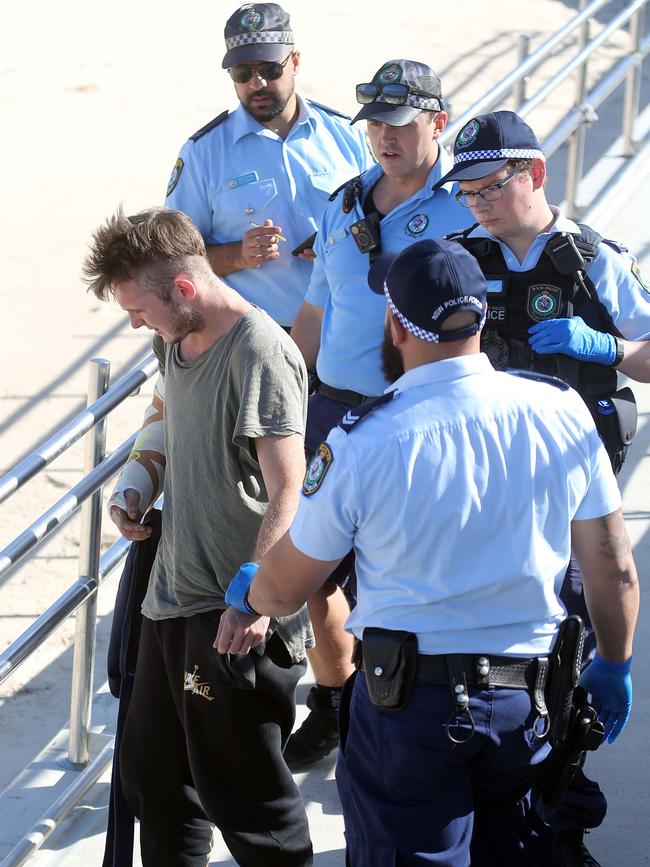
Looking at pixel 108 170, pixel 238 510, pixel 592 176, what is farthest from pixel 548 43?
pixel 108 170

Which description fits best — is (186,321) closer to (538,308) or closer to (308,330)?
(538,308)

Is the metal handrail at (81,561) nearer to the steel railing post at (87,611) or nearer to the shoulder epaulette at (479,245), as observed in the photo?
the steel railing post at (87,611)

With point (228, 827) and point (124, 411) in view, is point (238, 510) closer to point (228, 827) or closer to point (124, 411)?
point (228, 827)

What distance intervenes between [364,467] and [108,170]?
8874 millimetres

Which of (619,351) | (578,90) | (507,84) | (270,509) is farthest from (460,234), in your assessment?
(578,90)

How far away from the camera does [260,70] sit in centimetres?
386

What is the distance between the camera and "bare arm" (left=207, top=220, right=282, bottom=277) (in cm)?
371

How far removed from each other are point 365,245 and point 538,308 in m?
0.60

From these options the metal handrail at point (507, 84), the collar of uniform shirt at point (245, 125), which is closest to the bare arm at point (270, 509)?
the collar of uniform shirt at point (245, 125)

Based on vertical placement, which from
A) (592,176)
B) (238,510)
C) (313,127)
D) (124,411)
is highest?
(313,127)

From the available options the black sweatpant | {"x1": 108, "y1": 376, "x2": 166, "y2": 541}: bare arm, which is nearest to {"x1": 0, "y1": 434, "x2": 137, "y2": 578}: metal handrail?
{"x1": 108, "y1": 376, "x2": 166, "y2": 541}: bare arm

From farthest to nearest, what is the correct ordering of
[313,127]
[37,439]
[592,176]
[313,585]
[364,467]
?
[37,439]
[592,176]
[313,127]
[313,585]
[364,467]

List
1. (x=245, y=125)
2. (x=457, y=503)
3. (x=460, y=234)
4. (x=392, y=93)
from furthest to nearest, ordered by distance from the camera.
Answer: (x=245, y=125) → (x=392, y=93) → (x=460, y=234) → (x=457, y=503)

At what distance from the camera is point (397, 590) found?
2.22 m
